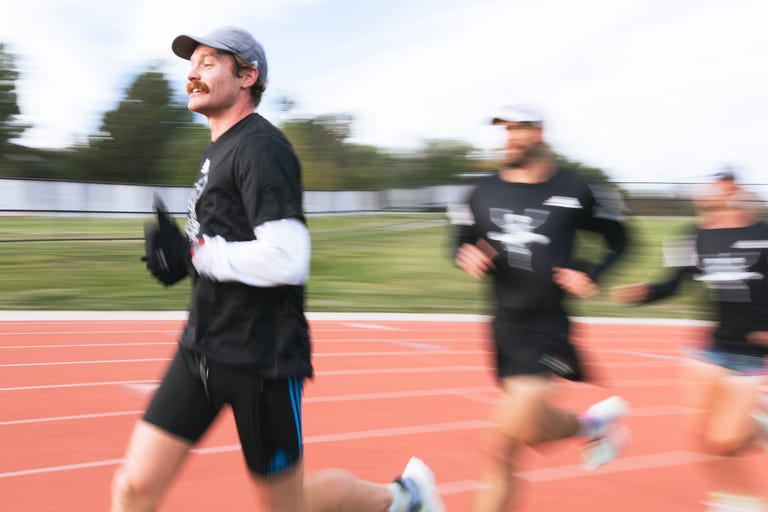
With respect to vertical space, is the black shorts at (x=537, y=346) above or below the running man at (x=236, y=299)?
below

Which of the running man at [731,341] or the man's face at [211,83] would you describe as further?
the running man at [731,341]

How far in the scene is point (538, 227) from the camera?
372 centimetres

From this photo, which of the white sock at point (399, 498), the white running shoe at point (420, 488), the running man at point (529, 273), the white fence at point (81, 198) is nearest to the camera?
the white sock at point (399, 498)

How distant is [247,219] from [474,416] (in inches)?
166

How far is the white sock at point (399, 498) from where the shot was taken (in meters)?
3.10

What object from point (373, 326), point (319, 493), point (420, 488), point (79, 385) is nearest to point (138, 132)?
point (373, 326)

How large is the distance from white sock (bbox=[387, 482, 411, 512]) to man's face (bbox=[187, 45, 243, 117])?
4.86ft

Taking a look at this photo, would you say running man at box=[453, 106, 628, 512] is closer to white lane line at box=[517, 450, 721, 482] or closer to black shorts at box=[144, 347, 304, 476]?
white lane line at box=[517, 450, 721, 482]

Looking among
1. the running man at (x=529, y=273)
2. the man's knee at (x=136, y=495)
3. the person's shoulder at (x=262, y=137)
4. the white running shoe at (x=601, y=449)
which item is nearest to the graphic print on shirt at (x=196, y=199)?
the person's shoulder at (x=262, y=137)

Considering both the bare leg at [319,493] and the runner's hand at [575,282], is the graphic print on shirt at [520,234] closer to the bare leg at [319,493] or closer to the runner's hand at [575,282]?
the runner's hand at [575,282]

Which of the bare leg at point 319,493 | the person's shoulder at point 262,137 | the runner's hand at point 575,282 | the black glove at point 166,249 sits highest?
the person's shoulder at point 262,137

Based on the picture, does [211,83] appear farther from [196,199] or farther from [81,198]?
[81,198]

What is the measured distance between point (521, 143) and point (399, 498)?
5.21 feet

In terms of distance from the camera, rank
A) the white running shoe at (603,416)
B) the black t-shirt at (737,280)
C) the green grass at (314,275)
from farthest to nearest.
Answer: the green grass at (314,275)
the black t-shirt at (737,280)
the white running shoe at (603,416)
